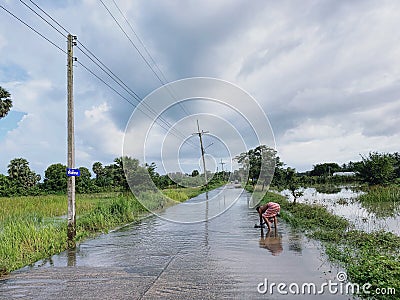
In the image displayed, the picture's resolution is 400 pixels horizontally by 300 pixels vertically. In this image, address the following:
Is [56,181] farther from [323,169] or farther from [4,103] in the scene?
[323,169]

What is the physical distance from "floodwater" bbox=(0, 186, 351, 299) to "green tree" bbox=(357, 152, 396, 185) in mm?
18441

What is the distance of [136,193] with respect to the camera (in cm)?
2170

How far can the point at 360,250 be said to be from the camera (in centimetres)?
691

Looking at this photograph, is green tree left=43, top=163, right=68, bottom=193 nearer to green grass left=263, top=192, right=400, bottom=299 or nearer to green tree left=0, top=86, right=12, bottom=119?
green tree left=0, top=86, right=12, bottom=119

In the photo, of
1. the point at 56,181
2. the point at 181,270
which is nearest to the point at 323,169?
the point at 56,181

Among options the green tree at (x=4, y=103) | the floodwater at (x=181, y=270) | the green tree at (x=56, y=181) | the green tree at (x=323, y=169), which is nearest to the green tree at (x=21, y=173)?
the green tree at (x=56, y=181)

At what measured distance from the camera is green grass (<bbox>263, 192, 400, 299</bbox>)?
485 cm

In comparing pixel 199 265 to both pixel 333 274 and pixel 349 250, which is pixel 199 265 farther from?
pixel 349 250

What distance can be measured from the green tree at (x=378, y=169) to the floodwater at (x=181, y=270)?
60.5ft

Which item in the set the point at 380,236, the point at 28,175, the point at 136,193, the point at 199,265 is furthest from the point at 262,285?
the point at 28,175

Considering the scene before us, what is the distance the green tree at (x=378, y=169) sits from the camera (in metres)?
25.5

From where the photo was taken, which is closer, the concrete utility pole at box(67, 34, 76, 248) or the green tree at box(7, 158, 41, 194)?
the concrete utility pole at box(67, 34, 76, 248)

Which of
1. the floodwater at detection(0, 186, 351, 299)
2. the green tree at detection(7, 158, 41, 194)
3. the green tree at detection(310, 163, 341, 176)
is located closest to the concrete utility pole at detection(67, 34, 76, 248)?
the floodwater at detection(0, 186, 351, 299)

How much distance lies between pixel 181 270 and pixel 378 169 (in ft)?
75.6
